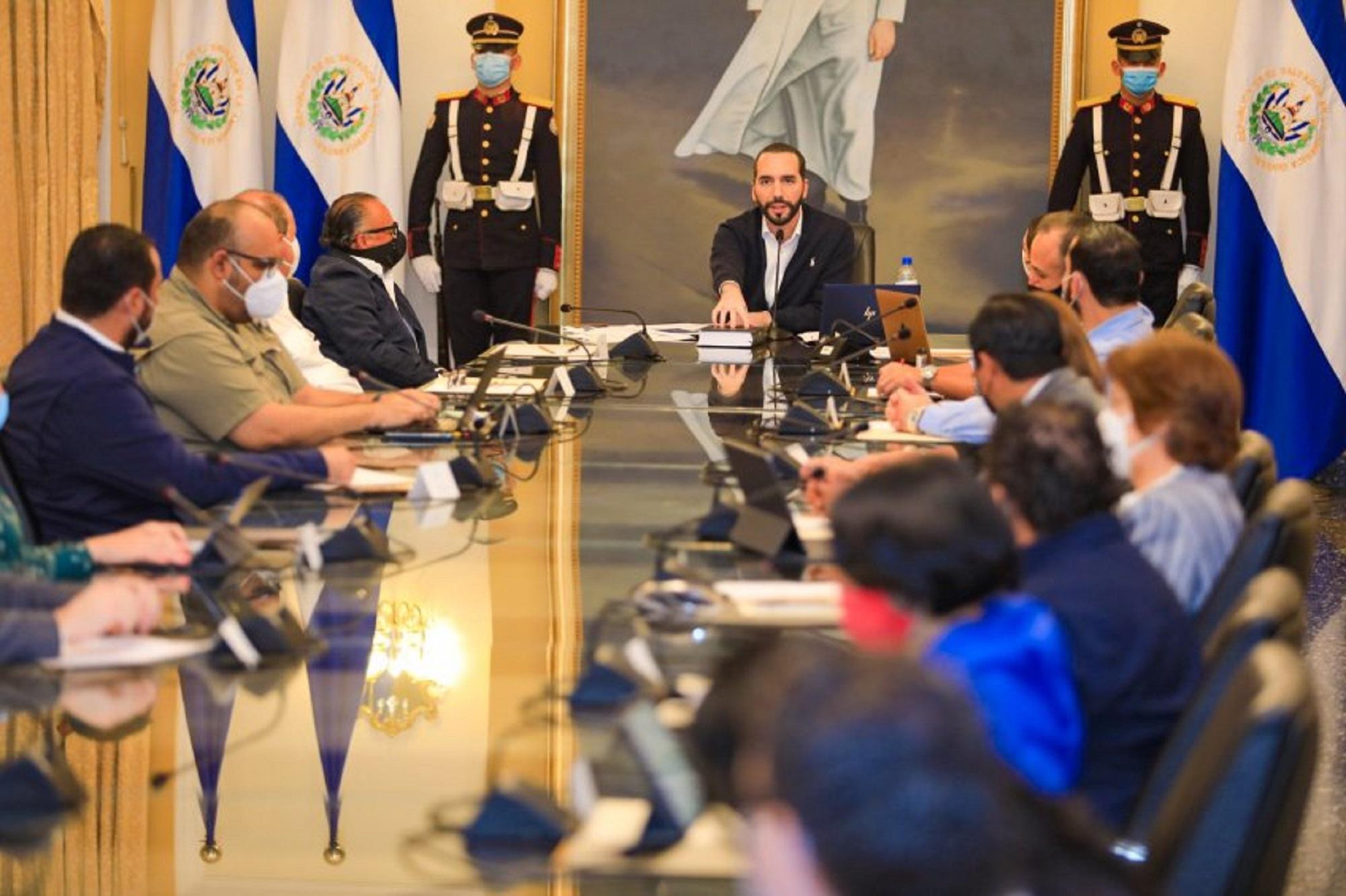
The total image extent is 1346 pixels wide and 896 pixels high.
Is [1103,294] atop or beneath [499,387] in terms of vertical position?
atop

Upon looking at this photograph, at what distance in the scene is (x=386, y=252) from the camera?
6.20 meters

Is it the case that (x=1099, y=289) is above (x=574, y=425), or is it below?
above

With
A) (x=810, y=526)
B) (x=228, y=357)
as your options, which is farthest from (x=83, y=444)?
(x=810, y=526)

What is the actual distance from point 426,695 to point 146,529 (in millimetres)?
836

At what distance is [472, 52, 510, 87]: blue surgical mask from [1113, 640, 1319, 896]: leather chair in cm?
753

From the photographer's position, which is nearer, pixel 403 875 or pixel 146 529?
pixel 403 875

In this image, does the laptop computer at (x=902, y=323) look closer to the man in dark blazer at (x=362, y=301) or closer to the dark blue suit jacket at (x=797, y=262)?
the dark blue suit jacket at (x=797, y=262)

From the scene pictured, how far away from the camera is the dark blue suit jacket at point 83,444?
348cm

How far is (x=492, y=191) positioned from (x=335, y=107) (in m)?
0.90

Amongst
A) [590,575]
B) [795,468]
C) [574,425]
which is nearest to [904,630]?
[590,575]

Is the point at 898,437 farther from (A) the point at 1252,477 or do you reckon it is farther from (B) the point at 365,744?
(B) the point at 365,744

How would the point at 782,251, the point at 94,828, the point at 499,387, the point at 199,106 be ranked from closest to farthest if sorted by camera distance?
the point at 94,828 < the point at 499,387 < the point at 782,251 < the point at 199,106

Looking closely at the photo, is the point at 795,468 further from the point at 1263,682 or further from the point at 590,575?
the point at 1263,682

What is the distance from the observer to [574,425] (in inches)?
193
